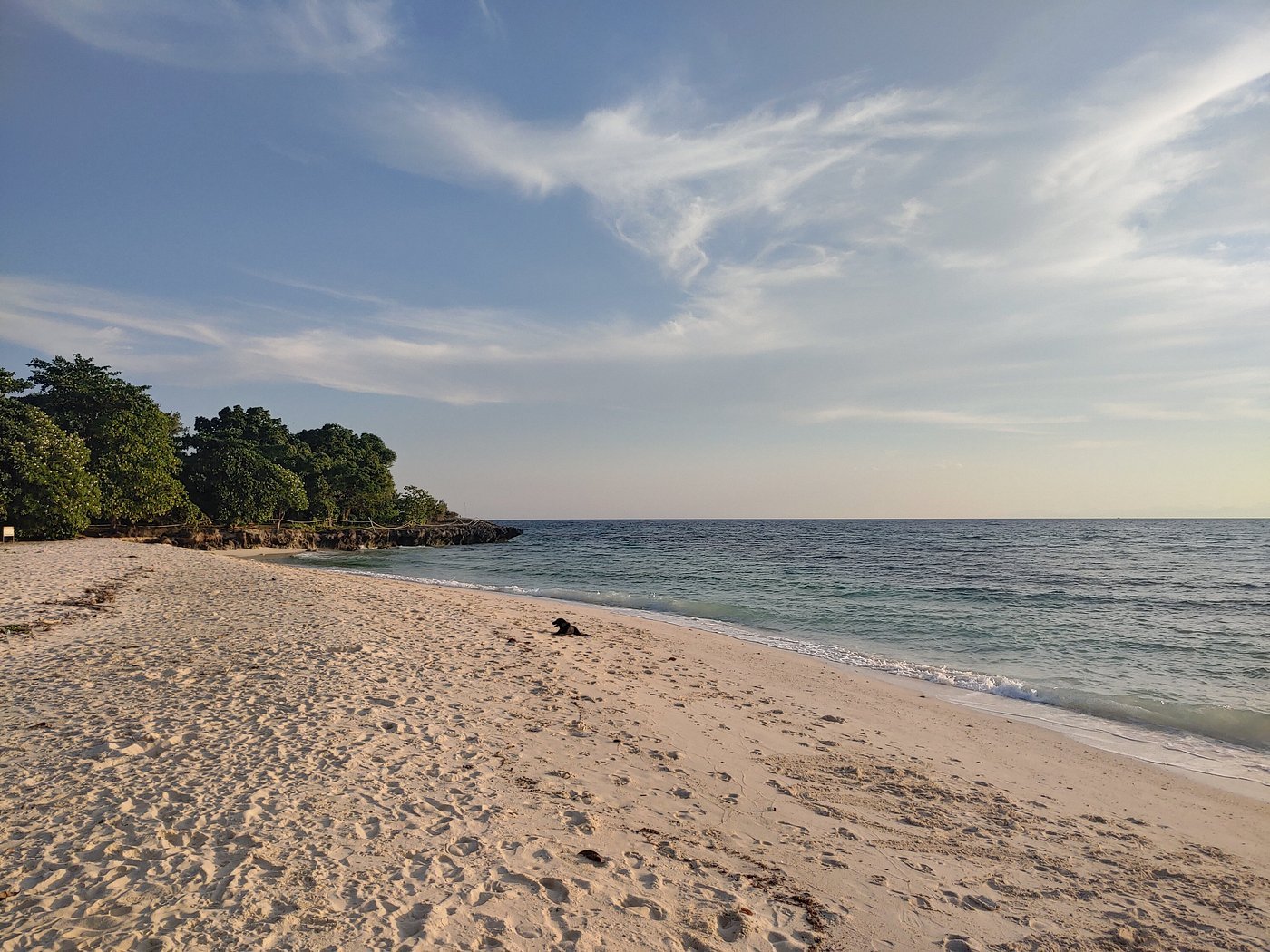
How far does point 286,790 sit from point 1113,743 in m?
11.4

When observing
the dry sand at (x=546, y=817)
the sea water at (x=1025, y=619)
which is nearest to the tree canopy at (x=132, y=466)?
the sea water at (x=1025, y=619)

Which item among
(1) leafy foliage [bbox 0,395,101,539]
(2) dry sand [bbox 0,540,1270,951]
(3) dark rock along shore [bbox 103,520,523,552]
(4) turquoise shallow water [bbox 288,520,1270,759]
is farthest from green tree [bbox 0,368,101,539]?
(2) dry sand [bbox 0,540,1270,951]

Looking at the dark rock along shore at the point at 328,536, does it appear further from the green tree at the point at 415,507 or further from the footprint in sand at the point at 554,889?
the footprint in sand at the point at 554,889

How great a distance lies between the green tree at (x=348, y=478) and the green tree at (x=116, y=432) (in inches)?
812

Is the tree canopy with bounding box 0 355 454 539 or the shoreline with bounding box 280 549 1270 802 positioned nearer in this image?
the shoreline with bounding box 280 549 1270 802

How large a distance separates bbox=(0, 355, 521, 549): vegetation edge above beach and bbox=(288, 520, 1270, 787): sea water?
32.8 feet

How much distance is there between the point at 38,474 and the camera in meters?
29.8

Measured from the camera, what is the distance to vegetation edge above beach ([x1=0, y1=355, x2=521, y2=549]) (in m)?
30.7

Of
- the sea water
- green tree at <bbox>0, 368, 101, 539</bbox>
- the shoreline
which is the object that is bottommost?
the shoreline

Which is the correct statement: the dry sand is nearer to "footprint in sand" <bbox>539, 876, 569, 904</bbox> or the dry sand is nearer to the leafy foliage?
"footprint in sand" <bbox>539, 876, 569, 904</bbox>

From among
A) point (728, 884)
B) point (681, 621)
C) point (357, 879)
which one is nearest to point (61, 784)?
point (357, 879)

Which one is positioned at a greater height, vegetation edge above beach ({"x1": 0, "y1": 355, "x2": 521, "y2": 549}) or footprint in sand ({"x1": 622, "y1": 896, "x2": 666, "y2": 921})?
vegetation edge above beach ({"x1": 0, "y1": 355, "x2": 521, "y2": 549})

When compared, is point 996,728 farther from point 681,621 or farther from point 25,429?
point 25,429

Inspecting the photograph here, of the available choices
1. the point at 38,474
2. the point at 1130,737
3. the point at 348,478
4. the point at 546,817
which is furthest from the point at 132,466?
the point at 1130,737
